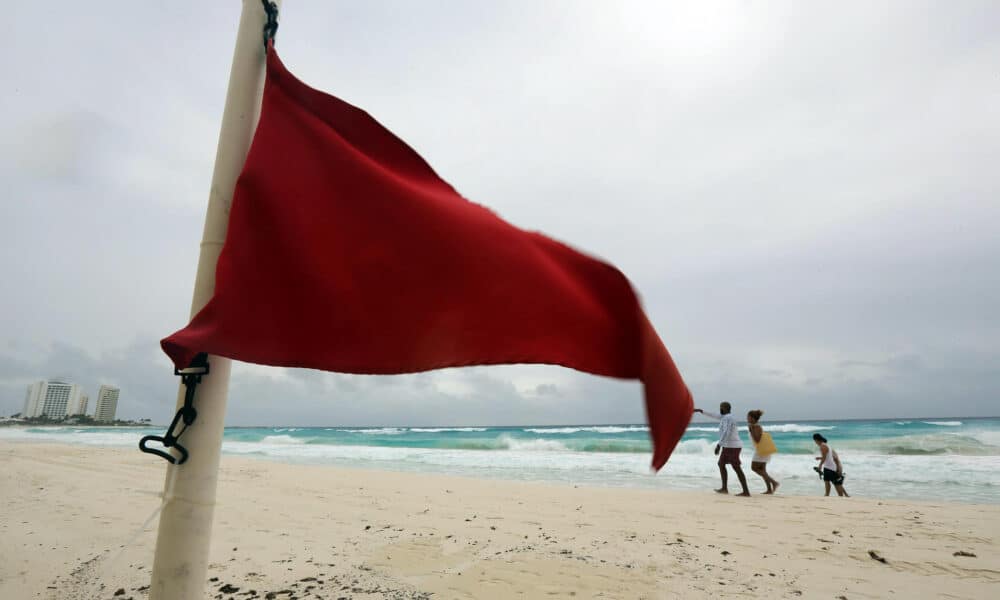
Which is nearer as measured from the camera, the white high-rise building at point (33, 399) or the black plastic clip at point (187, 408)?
the black plastic clip at point (187, 408)

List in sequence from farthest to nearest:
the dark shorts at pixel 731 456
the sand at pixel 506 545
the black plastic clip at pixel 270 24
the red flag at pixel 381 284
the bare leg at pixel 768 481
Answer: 1. the bare leg at pixel 768 481
2. the dark shorts at pixel 731 456
3. the sand at pixel 506 545
4. the black plastic clip at pixel 270 24
5. the red flag at pixel 381 284

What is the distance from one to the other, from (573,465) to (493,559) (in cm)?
1384

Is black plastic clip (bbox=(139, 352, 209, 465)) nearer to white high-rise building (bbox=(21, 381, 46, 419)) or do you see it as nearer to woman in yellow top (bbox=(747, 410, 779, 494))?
woman in yellow top (bbox=(747, 410, 779, 494))

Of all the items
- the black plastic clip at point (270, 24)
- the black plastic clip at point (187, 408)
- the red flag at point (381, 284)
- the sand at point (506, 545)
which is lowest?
the sand at point (506, 545)

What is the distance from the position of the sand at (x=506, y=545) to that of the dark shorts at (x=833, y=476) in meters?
1.54

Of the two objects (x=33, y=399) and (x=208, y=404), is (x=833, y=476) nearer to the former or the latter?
(x=208, y=404)

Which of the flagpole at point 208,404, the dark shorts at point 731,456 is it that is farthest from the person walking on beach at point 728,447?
the flagpole at point 208,404

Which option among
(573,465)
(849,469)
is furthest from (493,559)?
(849,469)

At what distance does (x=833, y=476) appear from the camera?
975 centimetres

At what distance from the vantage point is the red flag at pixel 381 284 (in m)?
1.42

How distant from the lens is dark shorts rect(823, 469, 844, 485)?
9.68 m

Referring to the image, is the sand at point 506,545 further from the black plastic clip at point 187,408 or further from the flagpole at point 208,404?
the black plastic clip at point 187,408

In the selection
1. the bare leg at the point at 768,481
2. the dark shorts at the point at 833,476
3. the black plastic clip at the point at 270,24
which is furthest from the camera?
the dark shorts at the point at 833,476

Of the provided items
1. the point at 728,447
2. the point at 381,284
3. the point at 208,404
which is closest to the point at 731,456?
the point at 728,447
